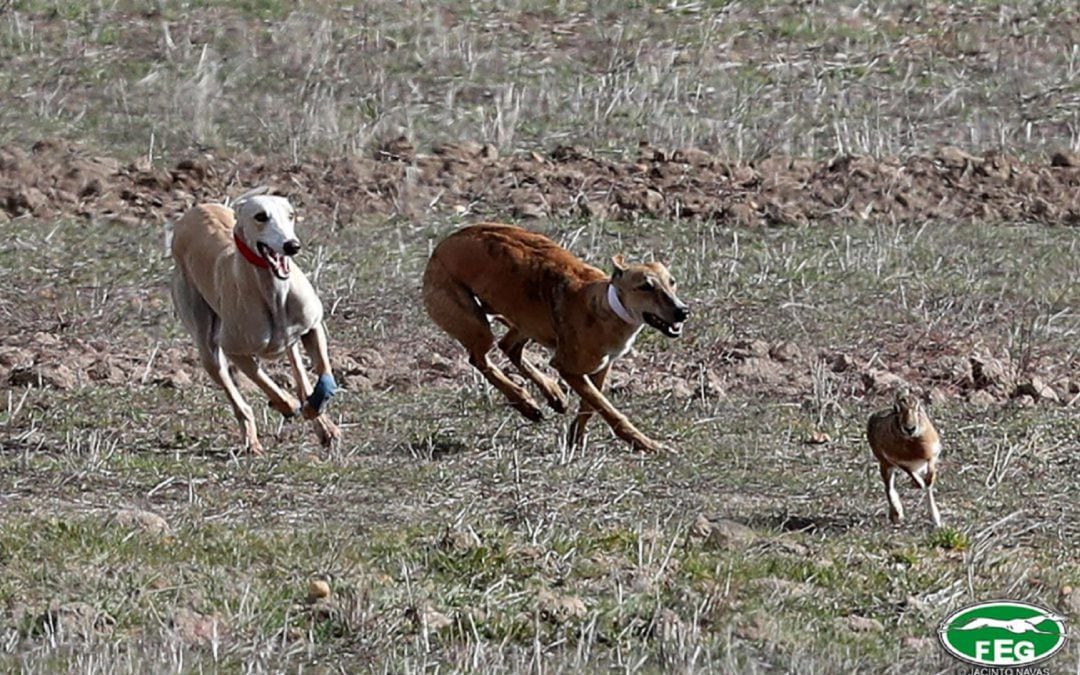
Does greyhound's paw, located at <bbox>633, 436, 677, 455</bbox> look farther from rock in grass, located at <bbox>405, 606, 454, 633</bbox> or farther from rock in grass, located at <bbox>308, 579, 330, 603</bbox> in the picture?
rock in grass, located at <bbox>405, 606, 454, 633</bbox>

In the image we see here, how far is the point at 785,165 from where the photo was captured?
63.1 ft

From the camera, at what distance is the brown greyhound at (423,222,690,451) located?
12.4 meters

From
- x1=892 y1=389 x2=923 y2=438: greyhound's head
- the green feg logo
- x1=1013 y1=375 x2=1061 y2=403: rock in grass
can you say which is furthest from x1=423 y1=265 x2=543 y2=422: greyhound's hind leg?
the green feg logo

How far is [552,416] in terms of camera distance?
1355cm

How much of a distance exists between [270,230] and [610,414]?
1.98m

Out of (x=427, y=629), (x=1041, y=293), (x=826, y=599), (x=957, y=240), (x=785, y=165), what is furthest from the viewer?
(x=785, y=165)

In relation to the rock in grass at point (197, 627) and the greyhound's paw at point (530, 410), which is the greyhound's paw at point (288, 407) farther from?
the rock in grass at point (197, 627)

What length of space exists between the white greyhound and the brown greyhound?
111 cm

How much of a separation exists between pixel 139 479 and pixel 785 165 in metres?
8.81

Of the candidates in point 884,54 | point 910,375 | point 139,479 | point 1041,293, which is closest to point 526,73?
point 884,54

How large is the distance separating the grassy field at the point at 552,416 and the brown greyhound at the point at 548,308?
1.08 feet

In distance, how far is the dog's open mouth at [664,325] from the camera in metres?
12.2

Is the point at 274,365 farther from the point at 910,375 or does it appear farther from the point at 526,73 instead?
the point at 526,73

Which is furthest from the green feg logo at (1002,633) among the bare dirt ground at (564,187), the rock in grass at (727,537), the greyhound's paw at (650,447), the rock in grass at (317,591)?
the bare dirt ground at (564,187)
